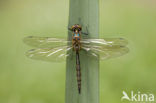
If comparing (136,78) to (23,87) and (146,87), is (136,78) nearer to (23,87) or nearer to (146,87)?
(146,87)

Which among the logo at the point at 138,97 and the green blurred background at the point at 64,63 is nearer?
the logo at the point at 138,97

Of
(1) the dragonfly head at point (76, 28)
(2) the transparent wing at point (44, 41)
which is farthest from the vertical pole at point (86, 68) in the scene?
(2) the transparent wing at point (44, 41)

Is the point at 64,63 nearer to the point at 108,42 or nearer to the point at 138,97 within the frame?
the point at 138,97

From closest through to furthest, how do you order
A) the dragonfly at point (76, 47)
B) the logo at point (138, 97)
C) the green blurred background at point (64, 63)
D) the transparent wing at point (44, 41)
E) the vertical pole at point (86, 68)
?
the vertical pole at point (86, 68)
the dragonfly at point (76, 47)
the transparent wing at point (44, 41)
the logo at point (138, 97)
the green blurred background at point (64, 63)

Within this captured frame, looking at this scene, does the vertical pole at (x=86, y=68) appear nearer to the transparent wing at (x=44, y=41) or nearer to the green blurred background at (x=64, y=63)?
the transparent wing at (x=44, y=41)

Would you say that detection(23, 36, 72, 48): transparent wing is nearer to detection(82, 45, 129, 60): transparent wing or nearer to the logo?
detection(82, 45, 129, 60): transparent wing

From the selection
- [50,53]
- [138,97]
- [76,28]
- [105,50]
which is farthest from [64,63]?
[76,28]

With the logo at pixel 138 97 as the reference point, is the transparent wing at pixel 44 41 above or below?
above

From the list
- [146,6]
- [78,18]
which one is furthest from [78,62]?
[146,6]
